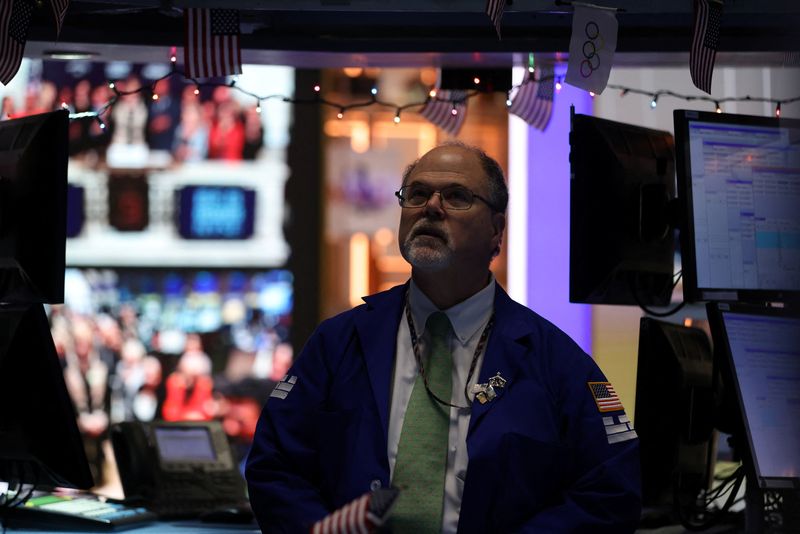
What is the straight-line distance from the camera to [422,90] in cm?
795

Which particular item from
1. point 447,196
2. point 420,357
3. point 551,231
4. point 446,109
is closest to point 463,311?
point 420,357

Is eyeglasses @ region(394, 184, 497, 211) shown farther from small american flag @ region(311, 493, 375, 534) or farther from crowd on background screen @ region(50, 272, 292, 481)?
crowd on background screen @ region(50, 272, 292, 481)

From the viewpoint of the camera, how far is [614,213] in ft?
9.57

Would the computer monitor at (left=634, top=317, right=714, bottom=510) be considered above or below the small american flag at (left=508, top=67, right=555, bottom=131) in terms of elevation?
below

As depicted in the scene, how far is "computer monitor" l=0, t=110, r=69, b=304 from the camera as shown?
265cm

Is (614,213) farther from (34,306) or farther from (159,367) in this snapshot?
(159,367)

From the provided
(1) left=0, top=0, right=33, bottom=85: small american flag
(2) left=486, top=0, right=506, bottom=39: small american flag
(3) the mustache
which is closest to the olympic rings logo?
(2) left=486, top=0, right=506, bottom=39: small american flag

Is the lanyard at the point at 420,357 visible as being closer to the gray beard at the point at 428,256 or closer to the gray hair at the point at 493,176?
the gray beard at the point at 428,256

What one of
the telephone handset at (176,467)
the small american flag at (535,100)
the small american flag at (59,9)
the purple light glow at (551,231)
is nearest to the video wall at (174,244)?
the purple light glow at (551,231)

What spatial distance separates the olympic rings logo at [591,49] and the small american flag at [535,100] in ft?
2.55

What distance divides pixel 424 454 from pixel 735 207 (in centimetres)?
105

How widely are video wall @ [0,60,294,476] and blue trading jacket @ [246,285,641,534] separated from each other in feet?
17.8

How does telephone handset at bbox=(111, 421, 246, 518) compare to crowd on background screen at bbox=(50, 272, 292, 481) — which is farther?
crowd on background screen at bbox=(50, 272, 292, 481)

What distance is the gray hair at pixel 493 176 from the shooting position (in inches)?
102
